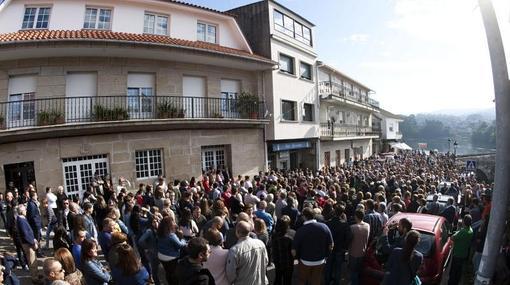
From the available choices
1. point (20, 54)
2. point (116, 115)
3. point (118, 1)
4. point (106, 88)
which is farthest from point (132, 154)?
point (118, 1)

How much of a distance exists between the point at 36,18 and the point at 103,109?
4.97 meters

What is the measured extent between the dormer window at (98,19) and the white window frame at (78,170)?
5699 mm

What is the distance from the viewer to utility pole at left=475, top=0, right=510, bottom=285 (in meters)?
3.10

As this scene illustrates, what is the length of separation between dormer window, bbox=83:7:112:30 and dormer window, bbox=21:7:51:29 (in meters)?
1.45

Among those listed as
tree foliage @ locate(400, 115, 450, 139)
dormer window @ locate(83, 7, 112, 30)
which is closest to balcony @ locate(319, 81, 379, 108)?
dormer window @ locate(83, 7, 112, 30)

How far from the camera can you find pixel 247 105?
17.7 m

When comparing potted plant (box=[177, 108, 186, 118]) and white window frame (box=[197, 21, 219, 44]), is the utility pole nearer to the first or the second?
potted plant (box=[177, 108, 186, 118])

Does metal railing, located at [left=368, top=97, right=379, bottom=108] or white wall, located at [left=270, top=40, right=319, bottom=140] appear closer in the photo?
Result: white wall, located at [left=270, top=40, right=319, bottom=140]

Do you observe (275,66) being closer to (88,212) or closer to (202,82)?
(202,82)

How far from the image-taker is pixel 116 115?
13172 millimetres

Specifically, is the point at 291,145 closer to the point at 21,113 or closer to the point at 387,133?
the point at 21,113

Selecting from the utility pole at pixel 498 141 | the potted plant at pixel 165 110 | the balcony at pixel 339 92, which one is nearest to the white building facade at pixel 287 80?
the balcony at pixel 339 92

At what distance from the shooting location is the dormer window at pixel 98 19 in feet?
47.2

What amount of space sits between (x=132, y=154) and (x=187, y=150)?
8.01ft
